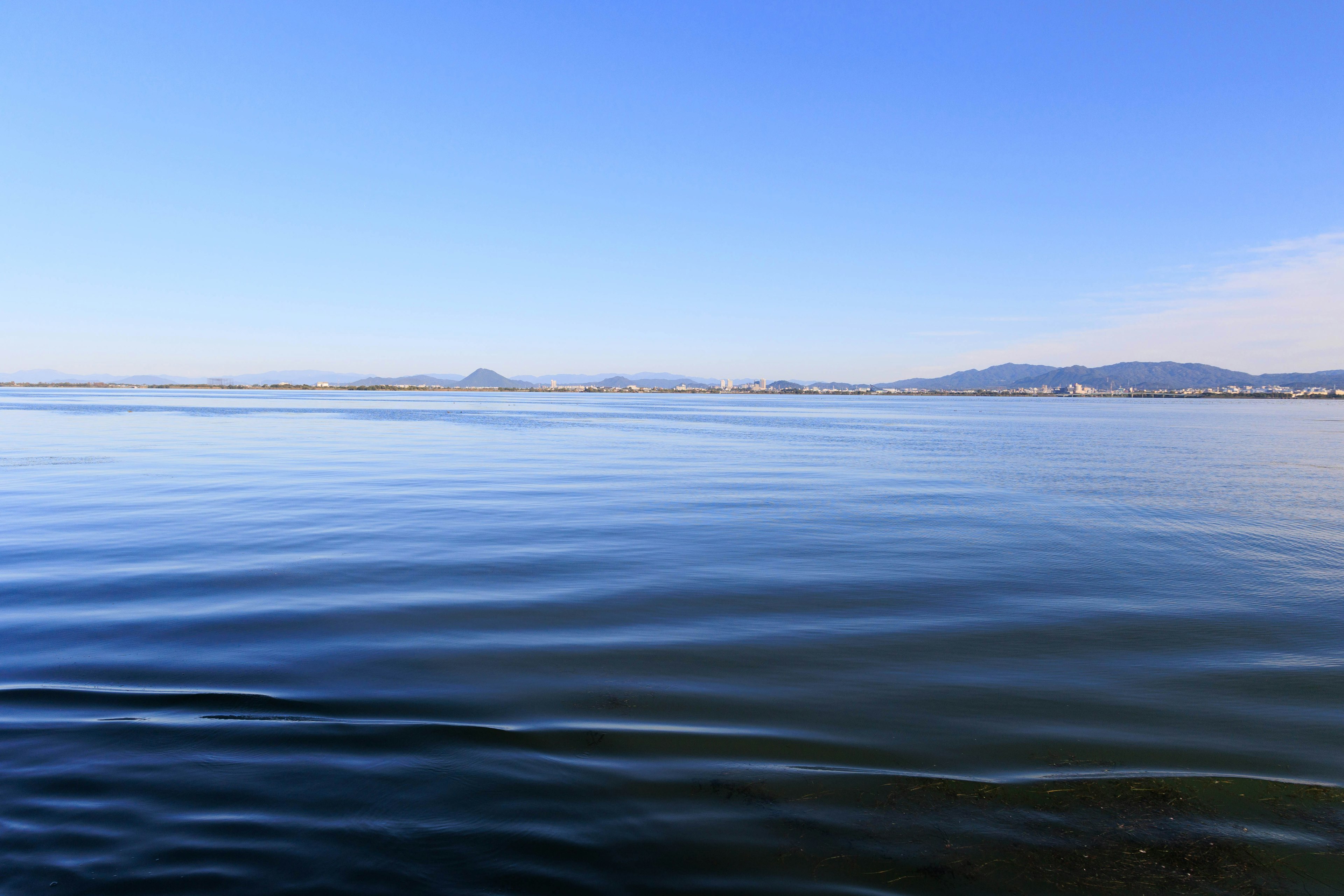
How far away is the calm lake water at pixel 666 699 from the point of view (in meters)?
4.43

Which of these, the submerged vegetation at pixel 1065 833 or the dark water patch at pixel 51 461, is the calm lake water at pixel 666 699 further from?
the dark water patch at pixel 51 461

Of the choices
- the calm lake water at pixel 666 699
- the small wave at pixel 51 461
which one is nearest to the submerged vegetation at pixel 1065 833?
the calm lake water at pixel 666 699

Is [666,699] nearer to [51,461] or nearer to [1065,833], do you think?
[1065,833]

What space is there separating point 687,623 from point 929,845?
16.0 feet

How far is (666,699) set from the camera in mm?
6777

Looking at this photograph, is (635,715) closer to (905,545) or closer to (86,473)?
(905,545)

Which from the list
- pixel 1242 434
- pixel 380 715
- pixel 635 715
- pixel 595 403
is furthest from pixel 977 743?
pixel 595 403

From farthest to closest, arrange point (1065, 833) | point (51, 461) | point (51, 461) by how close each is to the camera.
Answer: point (51, 461) < point (51, 461) < point (1065, 833)

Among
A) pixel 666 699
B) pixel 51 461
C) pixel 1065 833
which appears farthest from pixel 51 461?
pixel 1065 833

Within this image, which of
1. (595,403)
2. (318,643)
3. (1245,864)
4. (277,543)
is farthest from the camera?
(595,403)

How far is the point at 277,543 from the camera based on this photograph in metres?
13.3

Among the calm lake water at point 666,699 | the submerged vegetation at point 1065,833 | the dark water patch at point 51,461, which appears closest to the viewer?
the submerged vegetation at point 1065,833

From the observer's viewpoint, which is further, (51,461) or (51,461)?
(51,461)

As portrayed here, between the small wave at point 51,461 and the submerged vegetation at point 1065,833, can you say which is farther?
the small wave at point 51,461
